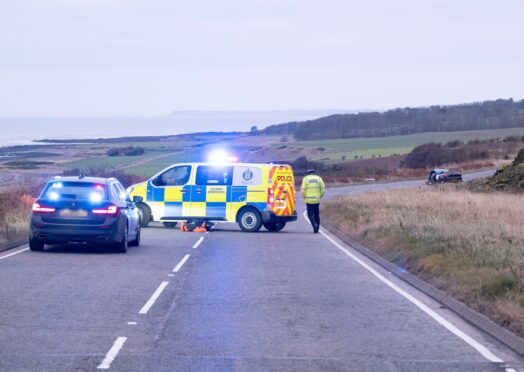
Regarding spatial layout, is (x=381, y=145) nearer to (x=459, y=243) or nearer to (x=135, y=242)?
(x=135, y=242)

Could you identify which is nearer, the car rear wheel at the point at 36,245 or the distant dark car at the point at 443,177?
the car rear wheel at the point at 36,245

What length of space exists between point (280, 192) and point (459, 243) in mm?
10658

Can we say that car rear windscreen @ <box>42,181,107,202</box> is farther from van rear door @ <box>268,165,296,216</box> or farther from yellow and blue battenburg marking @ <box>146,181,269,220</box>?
van rear door @ <box>268,165,296,216</box>

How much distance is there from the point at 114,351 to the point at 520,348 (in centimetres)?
388

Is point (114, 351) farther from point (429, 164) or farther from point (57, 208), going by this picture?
point (429, 164)

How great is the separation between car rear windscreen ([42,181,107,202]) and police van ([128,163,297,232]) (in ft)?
27.6

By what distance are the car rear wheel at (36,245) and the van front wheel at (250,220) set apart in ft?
29.0

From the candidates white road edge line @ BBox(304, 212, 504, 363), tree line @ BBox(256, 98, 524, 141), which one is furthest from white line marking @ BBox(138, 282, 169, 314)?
tree line @ BBox(256, 98, 524, 141)

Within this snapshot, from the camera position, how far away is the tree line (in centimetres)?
14412

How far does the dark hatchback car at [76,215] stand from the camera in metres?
19.0

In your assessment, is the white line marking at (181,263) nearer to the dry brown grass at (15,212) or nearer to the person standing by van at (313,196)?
the dry brown grass at (15,212)

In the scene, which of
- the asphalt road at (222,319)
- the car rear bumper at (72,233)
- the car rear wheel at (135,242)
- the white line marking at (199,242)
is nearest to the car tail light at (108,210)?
the car rear bumper at (72,233)

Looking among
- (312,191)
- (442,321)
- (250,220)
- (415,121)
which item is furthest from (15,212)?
(415,121)

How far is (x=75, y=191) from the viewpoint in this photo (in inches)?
760
